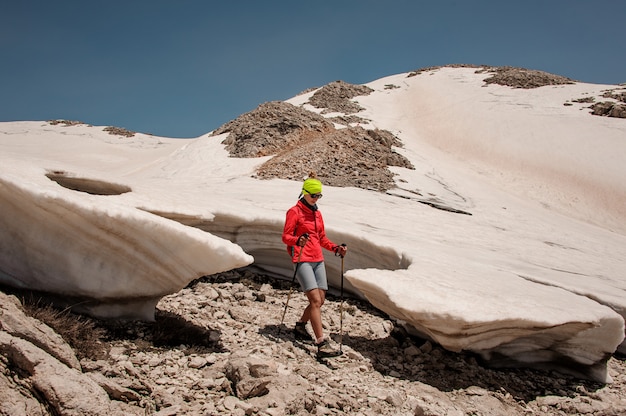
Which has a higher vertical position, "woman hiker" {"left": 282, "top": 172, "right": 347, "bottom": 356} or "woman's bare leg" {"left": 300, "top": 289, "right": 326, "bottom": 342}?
"woman hiker" {"left": 282, "top": 172, "right": 347, "bottom": 356}

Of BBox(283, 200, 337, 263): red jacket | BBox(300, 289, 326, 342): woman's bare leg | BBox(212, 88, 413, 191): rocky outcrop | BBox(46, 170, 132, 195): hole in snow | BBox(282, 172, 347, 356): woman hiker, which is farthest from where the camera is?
BBox(212, 88, 413, 191): rocky outcrop

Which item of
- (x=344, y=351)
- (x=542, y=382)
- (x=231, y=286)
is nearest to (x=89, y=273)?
(x=231, y=286)

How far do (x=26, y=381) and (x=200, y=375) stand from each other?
4.41 ft

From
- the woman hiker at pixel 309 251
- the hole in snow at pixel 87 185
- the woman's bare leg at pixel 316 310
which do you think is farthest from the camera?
the hole in snow at pixel 87 185

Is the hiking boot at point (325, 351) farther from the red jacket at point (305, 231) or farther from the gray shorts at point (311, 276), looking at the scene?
the red jacket at point (305, 231)

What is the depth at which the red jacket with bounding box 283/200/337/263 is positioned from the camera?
17.1 feet

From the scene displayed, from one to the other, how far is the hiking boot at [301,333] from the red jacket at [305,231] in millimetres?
804

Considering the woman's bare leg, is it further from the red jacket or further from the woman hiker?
the red jacket

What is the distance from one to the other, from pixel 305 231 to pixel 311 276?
23.0 inches

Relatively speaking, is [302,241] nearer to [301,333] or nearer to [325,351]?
[301,333]

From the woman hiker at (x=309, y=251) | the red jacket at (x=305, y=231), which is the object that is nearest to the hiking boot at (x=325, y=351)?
the woman hiker at (x=309, y=251)

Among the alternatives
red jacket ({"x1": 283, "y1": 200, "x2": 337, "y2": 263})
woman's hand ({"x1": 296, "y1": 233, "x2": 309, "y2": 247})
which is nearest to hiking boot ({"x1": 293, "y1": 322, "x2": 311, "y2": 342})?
red jacket ({"x1": 283, "y1": 200, "x2": 337, "y2": 263})

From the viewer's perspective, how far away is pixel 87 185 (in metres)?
6.41

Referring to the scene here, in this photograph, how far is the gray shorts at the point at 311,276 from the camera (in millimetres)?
5080
